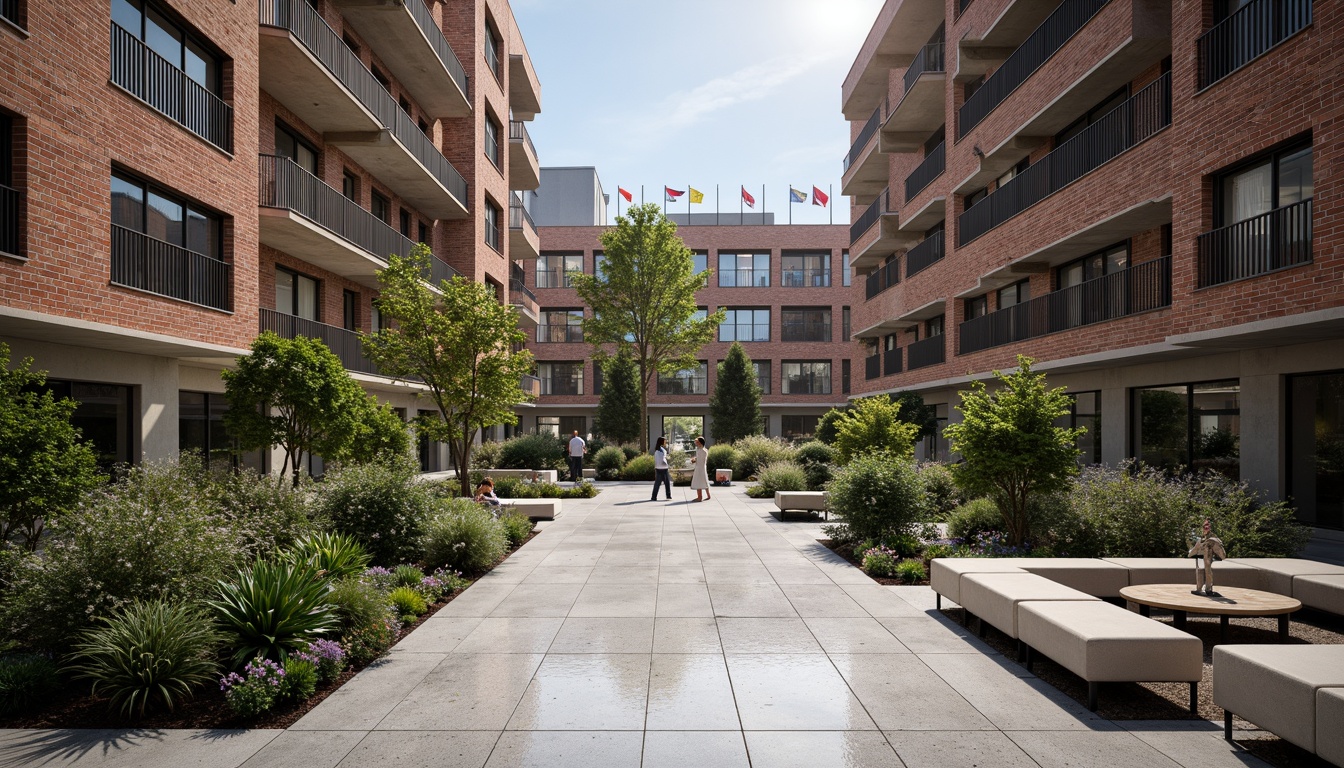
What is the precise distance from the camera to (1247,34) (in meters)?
13.2

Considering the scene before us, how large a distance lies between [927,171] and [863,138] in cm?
987

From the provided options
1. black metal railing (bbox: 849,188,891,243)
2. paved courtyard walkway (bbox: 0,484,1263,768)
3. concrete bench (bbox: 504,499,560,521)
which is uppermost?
black metal railing (bbox: 849,188,891,243)

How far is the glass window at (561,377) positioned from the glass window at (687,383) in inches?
223

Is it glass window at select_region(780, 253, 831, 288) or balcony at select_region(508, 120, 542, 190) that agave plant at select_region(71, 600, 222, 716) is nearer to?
balcony at select_region(508, 120, 542, 190)

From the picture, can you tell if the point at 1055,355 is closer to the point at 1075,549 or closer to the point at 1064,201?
the point at 1064,201

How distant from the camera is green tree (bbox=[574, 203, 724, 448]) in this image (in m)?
34.0

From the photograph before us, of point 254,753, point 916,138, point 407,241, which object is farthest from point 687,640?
point 916,138

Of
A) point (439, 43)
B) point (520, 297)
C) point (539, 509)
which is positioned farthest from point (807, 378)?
point (539, 509)

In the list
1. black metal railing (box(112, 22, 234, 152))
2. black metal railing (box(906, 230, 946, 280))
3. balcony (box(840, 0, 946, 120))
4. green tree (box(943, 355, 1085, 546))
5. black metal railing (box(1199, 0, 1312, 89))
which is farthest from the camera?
balcony (box(840, 0, 946, 120))

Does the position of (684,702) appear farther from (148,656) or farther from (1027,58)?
(1027,58)

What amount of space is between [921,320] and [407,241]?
21411mm

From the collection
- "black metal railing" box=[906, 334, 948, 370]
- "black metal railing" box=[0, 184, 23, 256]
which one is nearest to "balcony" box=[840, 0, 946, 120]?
"black metal railing" box=[906, 334, 948, 370]

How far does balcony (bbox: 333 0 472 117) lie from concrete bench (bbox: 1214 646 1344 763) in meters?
24.1

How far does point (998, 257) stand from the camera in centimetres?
2358
